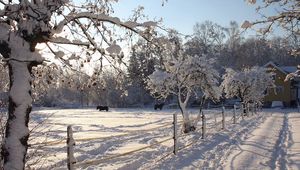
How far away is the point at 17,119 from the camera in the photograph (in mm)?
6512

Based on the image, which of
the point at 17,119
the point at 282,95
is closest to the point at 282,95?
the point at 282,95

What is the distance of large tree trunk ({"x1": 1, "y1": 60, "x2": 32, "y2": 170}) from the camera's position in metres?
6.50

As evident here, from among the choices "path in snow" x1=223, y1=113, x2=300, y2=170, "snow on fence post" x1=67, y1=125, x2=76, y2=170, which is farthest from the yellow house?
"snow on fence post" x1=67, y1=125, x2=76, y2=170

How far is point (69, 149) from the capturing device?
27.6ft

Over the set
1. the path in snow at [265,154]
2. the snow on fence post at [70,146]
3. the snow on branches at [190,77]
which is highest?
the snow on branches at [190,77]

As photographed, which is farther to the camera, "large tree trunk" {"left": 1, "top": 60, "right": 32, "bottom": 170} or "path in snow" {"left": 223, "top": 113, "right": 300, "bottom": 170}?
"path in snow" {"left": 223, "top": 113, "right": 300, "bottom": 170}

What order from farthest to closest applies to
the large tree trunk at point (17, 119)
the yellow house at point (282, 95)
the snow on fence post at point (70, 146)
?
the yellow house at point (282, 95)
the snow on fence post at point (70, 146)
the large tree trunk at point (17, 119)

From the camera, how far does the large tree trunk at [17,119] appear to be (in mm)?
6504

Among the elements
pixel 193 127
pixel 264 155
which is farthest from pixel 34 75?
pixel 193 127

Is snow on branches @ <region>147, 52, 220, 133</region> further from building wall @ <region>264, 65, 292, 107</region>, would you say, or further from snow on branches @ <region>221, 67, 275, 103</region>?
building wall @ <region>264, 65, 292, 107</region>

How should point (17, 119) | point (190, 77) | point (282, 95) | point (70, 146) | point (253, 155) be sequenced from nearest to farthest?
point (17, 119)
point (70, 146)
point (253, 155)
point (190, 77)
point (282, 95)

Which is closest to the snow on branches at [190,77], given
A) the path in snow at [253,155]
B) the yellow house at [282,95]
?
the path in snow at [253,155]

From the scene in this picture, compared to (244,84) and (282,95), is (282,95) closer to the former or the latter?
(282,95)

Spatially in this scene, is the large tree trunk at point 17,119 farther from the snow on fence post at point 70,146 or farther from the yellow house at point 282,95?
the yellow house at point 282,95
